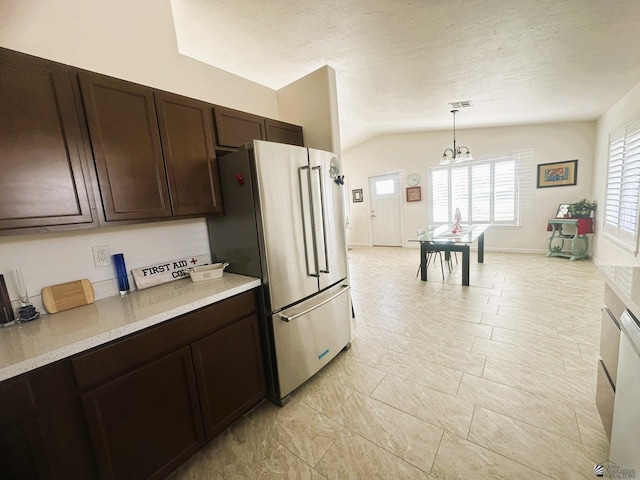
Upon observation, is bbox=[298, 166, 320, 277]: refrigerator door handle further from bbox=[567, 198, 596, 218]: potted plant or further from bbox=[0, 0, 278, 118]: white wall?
bbox=[567, 198, 596, 218]: potted plant

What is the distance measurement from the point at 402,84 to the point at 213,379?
3.49m

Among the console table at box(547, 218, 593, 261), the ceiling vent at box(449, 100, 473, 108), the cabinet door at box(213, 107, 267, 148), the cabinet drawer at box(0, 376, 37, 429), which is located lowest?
Answer: the console table at box(547, 218, 593, 261)

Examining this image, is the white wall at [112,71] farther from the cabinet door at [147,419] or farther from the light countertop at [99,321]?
the cabinet door at [147,419]

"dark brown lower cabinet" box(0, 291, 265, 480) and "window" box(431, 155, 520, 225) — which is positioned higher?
"window" box(431, 155, 520, 225)

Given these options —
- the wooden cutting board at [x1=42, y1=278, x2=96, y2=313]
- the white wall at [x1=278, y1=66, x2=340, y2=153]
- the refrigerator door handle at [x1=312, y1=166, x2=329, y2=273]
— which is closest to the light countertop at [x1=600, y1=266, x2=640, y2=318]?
the refrigerator door handle at [x1=312, y1=166, x2=329, y2=273]

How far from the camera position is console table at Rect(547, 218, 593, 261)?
14.4 ft

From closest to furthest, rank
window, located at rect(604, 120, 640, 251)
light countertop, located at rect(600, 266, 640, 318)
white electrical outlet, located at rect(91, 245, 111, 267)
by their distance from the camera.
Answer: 1. light countertop, located at rect(600, 266, 640, 318)
2. white electrical outlet, located at rect(91, 245, 111, 267)
3. window, located at rect(604, 120, 640, 251)

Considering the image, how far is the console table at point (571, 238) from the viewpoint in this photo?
173 inches

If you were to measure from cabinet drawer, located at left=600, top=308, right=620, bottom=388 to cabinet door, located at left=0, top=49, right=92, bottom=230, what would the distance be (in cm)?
257

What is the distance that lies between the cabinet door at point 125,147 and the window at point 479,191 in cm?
600

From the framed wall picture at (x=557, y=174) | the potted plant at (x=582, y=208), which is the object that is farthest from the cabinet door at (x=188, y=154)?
the framed wall picture at (x=557, y=174)

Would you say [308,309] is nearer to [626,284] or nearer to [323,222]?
[323,222]

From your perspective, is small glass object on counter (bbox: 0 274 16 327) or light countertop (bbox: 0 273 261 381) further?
small glass object on counter (bbox: 0 274 16 327)

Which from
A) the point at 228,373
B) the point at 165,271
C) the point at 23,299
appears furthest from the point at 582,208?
the point at 23,299
